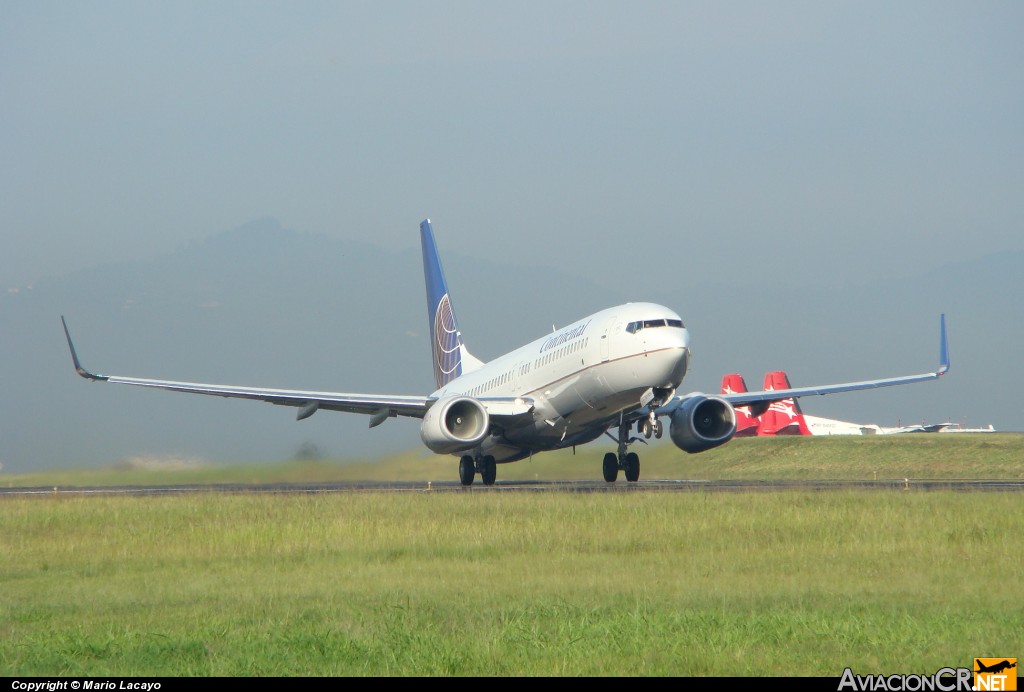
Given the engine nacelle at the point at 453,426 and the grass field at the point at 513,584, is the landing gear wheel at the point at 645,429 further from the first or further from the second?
the grass field at the point at 513,584

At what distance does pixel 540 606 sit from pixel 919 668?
4.00 meters

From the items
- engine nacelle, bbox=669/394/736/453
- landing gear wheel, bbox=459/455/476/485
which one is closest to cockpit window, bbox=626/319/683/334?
engine nacelle, bbox=669/394/736/453

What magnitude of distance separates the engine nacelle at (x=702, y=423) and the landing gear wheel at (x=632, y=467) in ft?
4.01

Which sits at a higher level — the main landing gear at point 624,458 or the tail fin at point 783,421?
the tail fin at point 783,421

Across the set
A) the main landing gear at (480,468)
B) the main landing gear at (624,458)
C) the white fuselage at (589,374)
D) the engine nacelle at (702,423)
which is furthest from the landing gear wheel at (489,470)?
the engine nacelle at (702,423)

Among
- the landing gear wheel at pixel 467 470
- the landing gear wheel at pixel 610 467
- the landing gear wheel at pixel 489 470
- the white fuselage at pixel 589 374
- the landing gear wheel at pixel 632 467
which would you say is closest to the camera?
the white fuselage at pixel 589 374

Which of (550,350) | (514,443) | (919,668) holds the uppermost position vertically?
(550,350)

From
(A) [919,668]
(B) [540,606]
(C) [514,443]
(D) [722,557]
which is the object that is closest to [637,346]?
(C) [514,443]

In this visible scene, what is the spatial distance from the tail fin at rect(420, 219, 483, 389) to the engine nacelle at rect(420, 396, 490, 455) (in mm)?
10615

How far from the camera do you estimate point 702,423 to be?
113ft

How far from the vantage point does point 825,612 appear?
1100 centimetres

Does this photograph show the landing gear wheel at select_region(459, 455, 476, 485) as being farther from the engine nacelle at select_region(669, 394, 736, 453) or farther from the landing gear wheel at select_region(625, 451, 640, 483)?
the engine nacelle at select_region(669, 394, 736, 453)

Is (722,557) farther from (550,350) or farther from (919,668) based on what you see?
(550,350)

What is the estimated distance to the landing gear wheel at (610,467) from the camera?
115 feet
